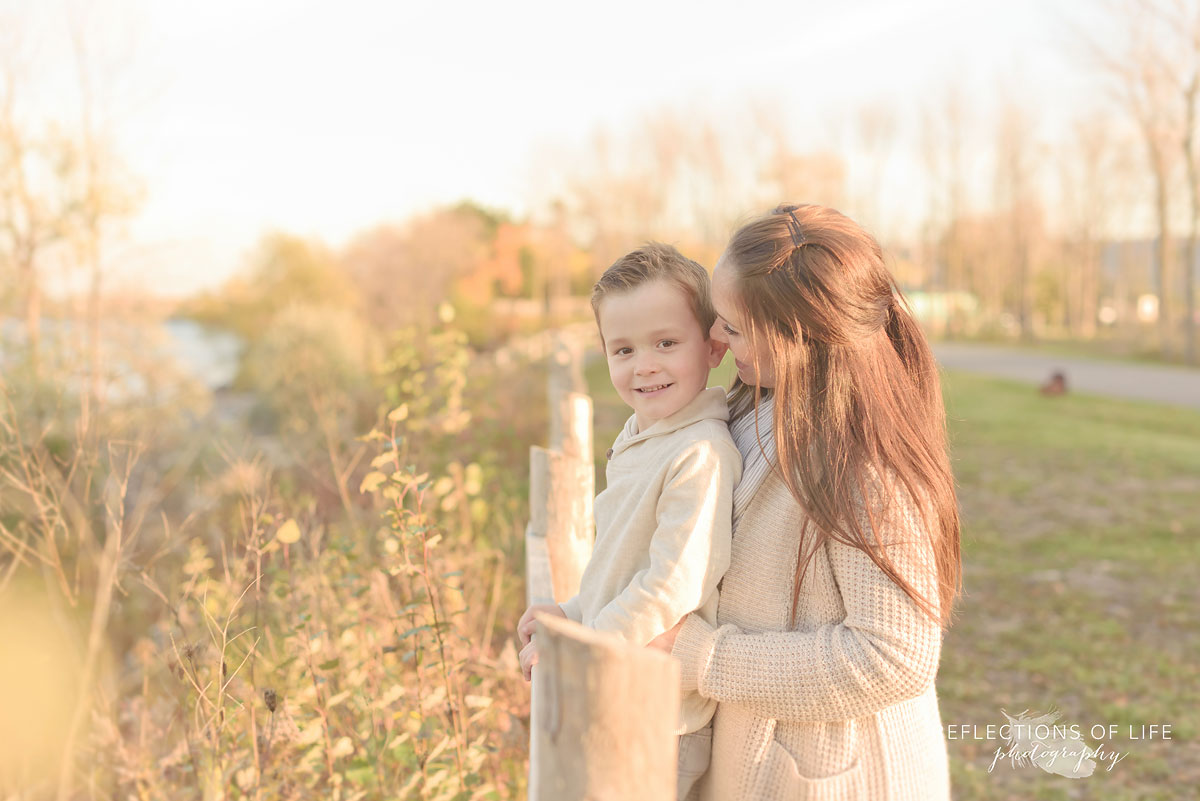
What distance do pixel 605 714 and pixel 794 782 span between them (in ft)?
2.15

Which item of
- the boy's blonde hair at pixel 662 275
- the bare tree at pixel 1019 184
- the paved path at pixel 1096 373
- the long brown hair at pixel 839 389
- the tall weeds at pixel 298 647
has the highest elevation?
the bare tree at pixel 1019 184

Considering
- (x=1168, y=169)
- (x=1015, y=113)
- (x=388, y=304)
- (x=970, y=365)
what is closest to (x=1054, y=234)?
(x=1015, y=113)

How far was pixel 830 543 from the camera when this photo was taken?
1.46 meters

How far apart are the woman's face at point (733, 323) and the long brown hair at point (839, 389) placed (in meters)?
0.01

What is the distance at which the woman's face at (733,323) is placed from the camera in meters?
1.54

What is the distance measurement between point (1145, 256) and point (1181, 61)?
31.8 m

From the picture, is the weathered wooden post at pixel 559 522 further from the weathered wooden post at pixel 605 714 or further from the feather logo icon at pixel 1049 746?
the feather logo icon at pixel 1049 746

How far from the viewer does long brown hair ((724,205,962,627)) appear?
1422 mm

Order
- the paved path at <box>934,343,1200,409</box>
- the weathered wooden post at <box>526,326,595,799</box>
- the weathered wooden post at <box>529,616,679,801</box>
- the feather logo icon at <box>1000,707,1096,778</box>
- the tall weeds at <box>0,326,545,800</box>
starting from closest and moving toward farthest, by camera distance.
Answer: the weathered wooden post at <box>529,616,679,801</box> < the tall weeds at <box>0,326,545,800</box> < the weathered wooden post at <box>526,326,595,799</box> < the feather logo icon at <box>1000,707,1096,778</box> < the paved path at <box>934,343,1200,409</box>

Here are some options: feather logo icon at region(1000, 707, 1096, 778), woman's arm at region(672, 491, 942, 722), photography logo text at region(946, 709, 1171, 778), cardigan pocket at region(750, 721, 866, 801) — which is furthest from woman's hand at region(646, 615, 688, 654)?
feather logo icon at region(1000, 707, 1096, 778)

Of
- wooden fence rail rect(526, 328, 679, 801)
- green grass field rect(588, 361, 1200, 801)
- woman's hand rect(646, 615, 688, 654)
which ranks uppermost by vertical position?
wooden fence rail rect(526, 328, 679, 801)

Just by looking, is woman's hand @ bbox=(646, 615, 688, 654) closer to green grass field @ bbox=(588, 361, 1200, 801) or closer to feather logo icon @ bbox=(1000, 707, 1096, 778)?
green grass field @ bbox=(588, 361, 1200, 801)

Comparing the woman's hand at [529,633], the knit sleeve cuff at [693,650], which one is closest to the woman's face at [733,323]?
the knit sleeve cuff at [693,650]

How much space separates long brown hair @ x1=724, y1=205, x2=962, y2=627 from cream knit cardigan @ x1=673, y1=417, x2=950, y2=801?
1.3 inches
